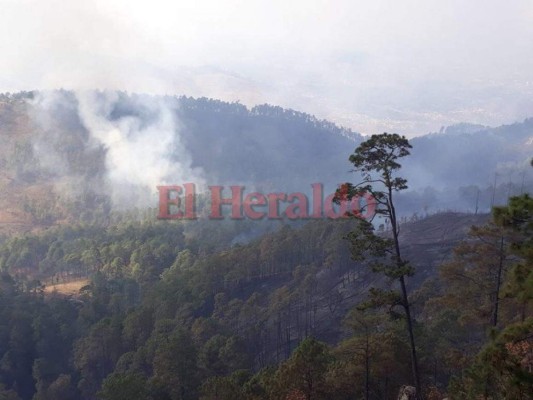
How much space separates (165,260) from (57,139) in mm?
117710

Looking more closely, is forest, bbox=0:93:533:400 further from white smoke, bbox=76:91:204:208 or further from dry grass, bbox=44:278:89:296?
white smoke, bbox=76:91:204:208

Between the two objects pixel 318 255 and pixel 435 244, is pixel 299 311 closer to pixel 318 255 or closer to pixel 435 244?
pixel 318 255

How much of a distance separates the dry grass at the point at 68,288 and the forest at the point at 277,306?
2.83 feet

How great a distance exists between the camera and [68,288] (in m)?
91.5

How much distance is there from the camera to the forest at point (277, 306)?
1514 cm

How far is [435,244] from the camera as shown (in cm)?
6856

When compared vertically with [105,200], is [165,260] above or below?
below

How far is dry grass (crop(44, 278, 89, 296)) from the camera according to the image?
87181mm

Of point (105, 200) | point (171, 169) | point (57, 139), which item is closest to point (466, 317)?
point (105, 200)

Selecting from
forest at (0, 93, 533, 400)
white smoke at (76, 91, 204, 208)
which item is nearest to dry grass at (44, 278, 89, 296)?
forest at (0, 93, 533, 400)

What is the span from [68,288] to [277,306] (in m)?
50.1

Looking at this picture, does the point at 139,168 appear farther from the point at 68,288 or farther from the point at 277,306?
the point at 277,306

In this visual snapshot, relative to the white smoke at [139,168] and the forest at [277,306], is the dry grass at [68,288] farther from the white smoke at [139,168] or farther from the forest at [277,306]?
the white smoke at [139,168]

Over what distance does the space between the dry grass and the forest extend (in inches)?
33.9
